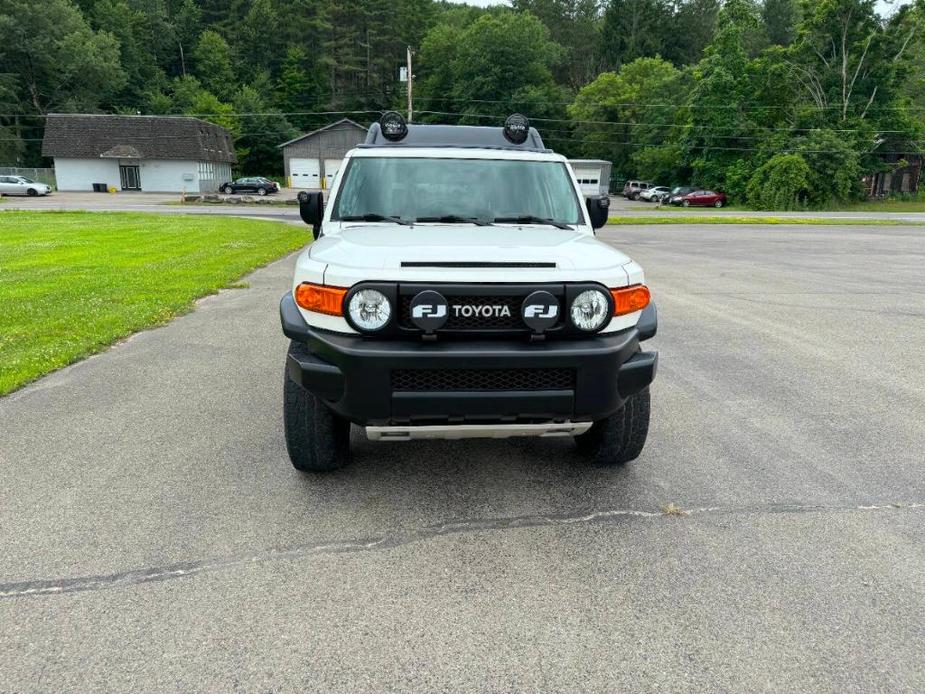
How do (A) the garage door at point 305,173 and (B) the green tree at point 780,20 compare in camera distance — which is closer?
(A) the garage door at point 305,173

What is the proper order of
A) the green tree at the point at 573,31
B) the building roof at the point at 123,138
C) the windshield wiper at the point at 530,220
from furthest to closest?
the green tree at the point at 573,31, the building roof at the point at 123,138, the windshield wiper at the point at 530,220

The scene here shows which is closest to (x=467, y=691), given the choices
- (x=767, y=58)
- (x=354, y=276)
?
(x=354, y=276)

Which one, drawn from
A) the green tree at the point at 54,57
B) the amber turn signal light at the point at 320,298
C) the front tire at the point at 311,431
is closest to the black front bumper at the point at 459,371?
the amber turn signal light at the point at 320,298

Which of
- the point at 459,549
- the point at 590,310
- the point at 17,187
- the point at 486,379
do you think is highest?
the point at 17,187

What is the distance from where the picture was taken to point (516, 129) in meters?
5.72

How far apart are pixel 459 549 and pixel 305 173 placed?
6861cm

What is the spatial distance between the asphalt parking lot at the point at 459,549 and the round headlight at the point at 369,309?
3.37 feet

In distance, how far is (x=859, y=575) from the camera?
310 cm

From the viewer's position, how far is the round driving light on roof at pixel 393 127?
18.3ft

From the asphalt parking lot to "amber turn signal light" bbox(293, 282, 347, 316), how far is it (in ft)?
3.52

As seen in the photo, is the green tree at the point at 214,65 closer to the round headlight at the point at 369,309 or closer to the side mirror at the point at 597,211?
the side mirror at the point at 597,211

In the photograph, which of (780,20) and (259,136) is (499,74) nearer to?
(259,136)

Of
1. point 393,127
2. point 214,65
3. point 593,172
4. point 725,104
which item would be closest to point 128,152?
point 214,65

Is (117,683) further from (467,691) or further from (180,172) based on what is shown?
(180,172)
